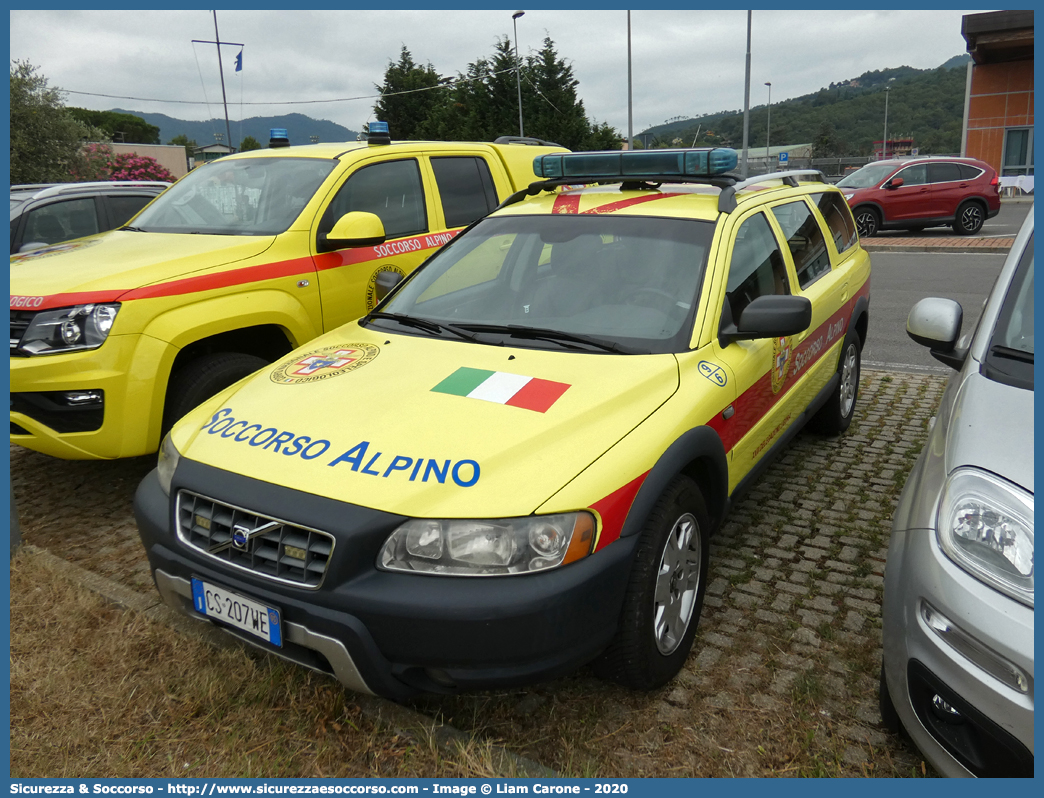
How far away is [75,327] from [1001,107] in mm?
35199

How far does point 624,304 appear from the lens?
3.28m

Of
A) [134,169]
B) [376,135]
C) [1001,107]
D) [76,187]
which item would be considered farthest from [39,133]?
[1001,107]

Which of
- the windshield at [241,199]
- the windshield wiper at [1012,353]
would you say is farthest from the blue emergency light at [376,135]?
the windshield wiper at [1012,353]

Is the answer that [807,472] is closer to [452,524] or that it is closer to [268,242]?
[452,524]

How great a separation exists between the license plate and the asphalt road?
5280 mm

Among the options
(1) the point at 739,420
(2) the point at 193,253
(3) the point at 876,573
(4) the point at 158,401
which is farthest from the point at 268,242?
(3) the point at 876,573

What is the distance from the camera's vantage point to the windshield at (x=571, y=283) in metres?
3.16

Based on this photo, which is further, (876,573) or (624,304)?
(876,573)

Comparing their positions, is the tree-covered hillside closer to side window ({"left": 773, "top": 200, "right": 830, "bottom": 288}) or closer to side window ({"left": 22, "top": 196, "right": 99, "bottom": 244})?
side window ({"left": 22, "top": 196, "right": 99, "bottom": 244})

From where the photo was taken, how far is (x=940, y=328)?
121 inches

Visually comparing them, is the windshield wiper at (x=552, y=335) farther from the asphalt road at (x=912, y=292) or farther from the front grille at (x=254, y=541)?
the asphalt road at (x=912, y=292)

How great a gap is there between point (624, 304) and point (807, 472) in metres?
2.11

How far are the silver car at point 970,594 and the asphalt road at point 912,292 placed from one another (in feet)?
12.8

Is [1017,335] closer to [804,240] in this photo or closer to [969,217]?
[804,240]
